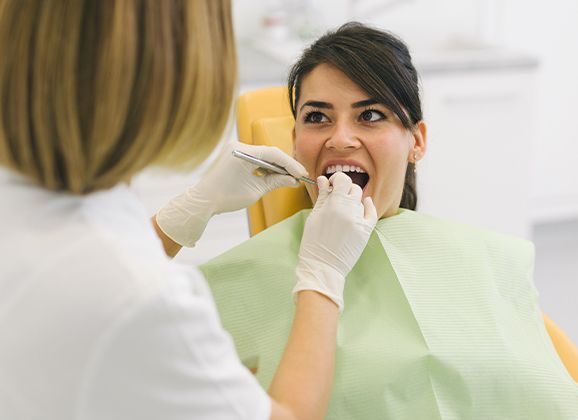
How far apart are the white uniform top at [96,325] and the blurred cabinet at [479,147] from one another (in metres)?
1.93

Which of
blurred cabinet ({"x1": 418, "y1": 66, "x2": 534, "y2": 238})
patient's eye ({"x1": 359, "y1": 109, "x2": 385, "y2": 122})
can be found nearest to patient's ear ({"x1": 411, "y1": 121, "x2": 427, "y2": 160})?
patient's eye ({"x1": 359, "y1": 109, "x2": 385, "y2": 122})

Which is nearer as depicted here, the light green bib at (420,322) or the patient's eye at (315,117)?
the light green bib at (420,322)

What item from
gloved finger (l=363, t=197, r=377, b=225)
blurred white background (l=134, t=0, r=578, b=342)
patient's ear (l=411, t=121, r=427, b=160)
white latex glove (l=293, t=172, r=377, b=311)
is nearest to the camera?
white latex glove (l=293, t=172, r=377, b=311)

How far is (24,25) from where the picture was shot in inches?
31.8

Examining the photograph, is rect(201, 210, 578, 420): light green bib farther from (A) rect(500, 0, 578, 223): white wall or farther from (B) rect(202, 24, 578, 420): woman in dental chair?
(A) rect(500, 0, 578, 223): white wall

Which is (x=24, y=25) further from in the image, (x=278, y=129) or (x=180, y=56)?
(x=278, y=129)

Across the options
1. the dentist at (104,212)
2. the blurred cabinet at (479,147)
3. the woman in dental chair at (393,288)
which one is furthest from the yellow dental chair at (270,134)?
the blurred cabinet at (479,147)

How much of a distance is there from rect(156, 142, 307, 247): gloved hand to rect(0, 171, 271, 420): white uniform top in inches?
23.7

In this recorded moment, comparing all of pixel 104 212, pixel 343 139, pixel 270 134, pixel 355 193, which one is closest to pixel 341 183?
pixel 355 193

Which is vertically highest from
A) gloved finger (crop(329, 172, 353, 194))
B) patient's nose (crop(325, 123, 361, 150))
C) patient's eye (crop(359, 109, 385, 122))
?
patient's eye (crop(359, 109, 385, 122))

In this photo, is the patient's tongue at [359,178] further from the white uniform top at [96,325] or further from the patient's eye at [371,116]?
the white uniform top at [96,325]

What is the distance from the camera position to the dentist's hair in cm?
145

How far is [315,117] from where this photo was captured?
1517 mm

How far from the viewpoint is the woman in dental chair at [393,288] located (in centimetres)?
132
